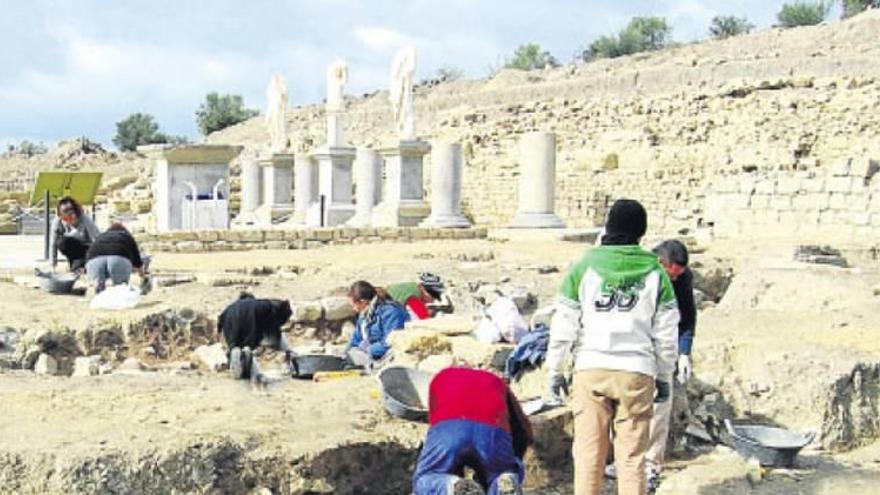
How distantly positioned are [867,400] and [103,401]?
5.12m

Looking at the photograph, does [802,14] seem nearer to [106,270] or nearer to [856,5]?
[856,5]

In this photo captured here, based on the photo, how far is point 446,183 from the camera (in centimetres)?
2097

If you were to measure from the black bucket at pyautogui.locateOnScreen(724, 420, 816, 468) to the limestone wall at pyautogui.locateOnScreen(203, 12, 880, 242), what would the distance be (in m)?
13.8

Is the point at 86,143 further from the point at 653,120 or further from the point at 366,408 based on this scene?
the point at 366,408

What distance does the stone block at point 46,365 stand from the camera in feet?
27.6

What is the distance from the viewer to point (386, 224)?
859 inches

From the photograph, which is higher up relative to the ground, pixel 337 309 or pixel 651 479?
pixel 337 309

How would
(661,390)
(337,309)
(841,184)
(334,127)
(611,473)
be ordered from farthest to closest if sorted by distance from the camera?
(334,127)
(841,184)
(337,309)
(611,473)
(661,390)

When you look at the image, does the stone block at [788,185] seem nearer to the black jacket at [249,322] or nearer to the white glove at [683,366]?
the black jacket at [249,322]

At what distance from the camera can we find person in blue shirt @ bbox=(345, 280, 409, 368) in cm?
835

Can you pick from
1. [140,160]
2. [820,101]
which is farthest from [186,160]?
[140,160]

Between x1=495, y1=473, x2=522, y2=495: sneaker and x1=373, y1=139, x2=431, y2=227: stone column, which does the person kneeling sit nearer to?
x1=495, y1=473, x2=522, y2=495: sneaker

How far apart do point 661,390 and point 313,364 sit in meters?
3.46

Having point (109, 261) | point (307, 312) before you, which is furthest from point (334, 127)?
point (307, 312)
